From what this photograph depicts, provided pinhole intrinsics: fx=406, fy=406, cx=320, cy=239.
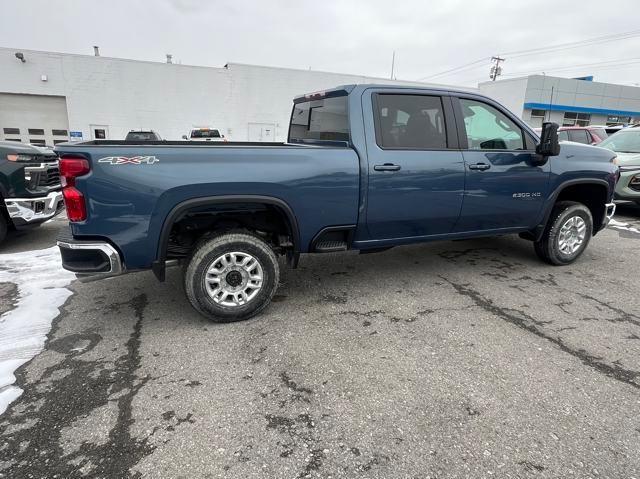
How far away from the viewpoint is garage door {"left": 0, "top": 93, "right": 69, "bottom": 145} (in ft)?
66.9

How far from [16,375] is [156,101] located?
22582 millimetres

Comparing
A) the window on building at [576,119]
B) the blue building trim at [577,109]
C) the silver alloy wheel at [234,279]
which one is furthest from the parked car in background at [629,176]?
the window on building at [576,119]

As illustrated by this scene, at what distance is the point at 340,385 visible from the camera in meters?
2.70

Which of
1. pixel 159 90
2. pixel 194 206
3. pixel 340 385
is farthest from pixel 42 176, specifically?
pixel 159 90

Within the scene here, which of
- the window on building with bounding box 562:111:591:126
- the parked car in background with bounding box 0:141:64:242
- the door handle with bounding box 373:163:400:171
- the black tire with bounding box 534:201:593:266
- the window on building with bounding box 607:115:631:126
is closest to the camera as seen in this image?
the door handle with bounding box 373:163:400:171

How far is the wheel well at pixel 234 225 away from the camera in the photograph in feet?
11.4

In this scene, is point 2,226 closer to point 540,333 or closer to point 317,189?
point 317,189

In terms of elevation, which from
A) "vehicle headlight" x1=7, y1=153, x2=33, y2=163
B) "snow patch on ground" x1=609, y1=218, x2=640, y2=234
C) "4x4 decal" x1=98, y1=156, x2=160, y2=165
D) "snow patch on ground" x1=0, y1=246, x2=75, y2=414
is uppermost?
"4x4 decal" x1=98, y1=156, x2=160, y2=165

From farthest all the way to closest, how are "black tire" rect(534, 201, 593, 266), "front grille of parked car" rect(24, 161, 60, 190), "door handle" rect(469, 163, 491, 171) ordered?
1. "front grille of parked car" rect(24, 161, 60, 190)
2. "black tire" rect(534, 201, 593, 266)
3. "door handle" rect(469, 163, 491, 171)

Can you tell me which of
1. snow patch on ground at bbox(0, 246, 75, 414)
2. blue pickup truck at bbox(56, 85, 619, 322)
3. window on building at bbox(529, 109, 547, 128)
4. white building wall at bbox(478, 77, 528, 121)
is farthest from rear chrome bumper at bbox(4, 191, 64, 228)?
window on building at bbox(529, 109, 547, 128)

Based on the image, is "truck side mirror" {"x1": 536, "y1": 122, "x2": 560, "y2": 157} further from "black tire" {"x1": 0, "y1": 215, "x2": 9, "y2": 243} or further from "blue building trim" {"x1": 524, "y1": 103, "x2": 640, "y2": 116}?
"blue building trim" {"x1": 524, "y1": 103, "x2": 640, "y2": 116}

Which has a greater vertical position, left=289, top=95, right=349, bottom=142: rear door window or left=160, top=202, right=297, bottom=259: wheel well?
left=289, top=95, right=349, bottom=142: rear door window

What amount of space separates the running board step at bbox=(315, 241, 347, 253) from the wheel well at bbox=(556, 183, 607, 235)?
2.96 meters

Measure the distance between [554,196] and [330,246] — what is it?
284 centimetres
